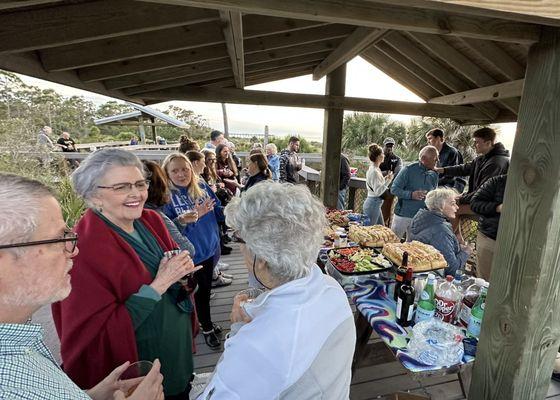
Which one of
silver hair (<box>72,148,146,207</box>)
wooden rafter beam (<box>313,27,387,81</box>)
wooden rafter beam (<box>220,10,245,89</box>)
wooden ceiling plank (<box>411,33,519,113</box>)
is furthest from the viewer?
wooden ceiling plank (<box>411,33,519,113</box>)

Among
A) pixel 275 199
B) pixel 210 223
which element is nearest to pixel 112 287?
pixel 275 199

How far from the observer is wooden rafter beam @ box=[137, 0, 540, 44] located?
104 centimetres

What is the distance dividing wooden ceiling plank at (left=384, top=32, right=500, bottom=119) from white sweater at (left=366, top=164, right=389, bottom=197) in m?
1.58

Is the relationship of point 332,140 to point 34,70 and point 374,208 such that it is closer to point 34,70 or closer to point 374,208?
point 374,208

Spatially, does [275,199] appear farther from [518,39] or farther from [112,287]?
[518,39]

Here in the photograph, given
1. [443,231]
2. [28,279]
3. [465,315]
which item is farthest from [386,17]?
[443,231]

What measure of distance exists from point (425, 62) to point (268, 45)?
2.37m

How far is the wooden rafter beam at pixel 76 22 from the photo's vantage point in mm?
1596

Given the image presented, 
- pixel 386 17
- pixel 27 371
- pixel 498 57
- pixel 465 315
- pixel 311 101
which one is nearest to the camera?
pixel 27 371

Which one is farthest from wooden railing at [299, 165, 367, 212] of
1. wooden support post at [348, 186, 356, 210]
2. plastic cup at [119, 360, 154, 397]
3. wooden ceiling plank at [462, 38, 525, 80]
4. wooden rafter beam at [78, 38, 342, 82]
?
plastic cup at [119, 360, 154, 397]

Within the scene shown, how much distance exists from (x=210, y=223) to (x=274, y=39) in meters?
2.23

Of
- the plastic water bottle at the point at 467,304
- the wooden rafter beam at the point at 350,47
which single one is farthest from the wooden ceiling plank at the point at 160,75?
the plastic water bottle at the point at 467,304

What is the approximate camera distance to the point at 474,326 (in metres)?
1.62

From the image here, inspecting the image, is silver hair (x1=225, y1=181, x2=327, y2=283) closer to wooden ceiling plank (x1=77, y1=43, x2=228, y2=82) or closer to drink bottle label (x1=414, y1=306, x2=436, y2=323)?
drink bottle label (x1=414, y1=306, x2=436, y2=323)
